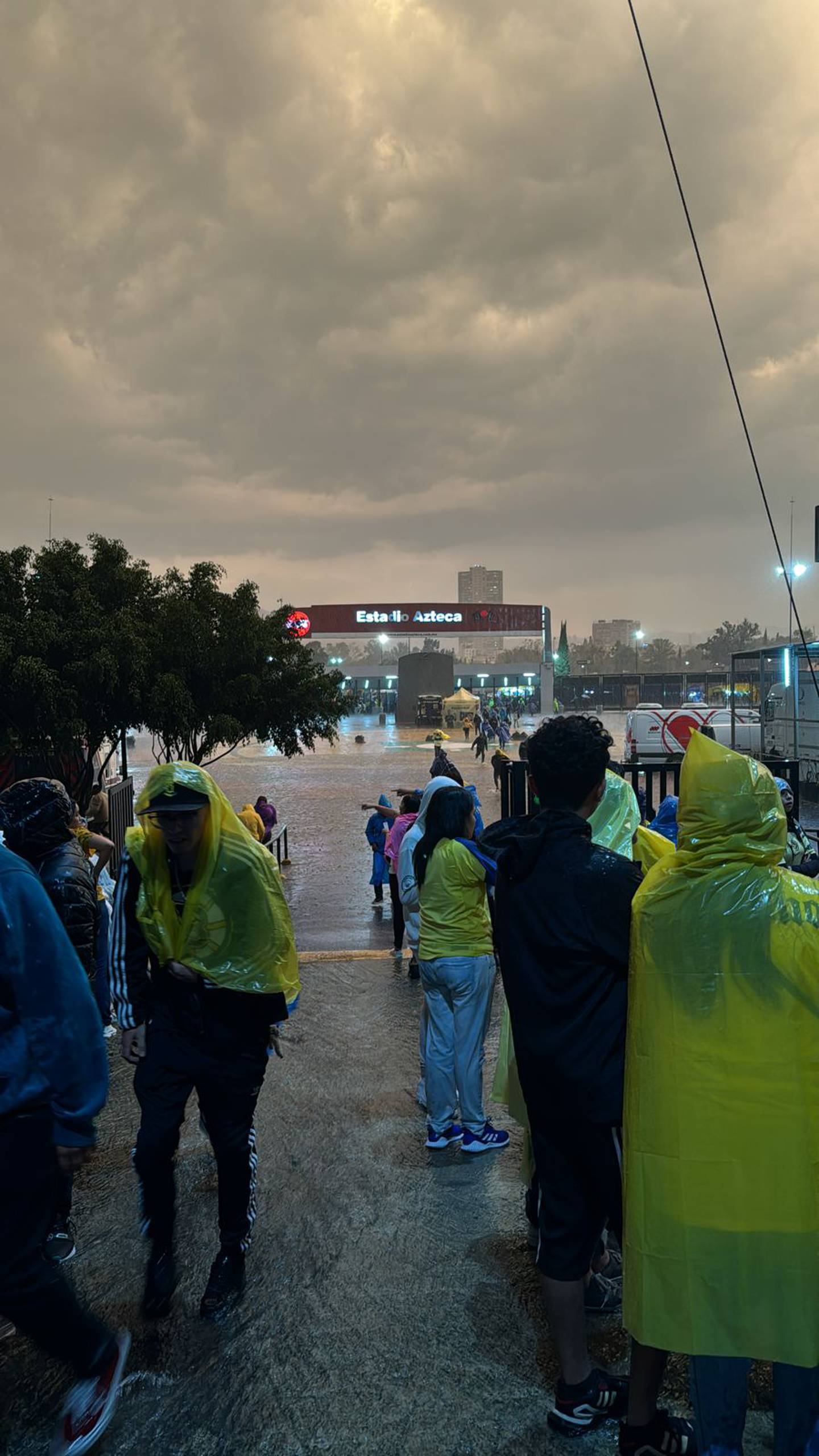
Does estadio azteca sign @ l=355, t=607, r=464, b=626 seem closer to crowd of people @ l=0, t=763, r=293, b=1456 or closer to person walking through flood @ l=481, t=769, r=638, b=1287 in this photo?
person walking through flood @ l=481, t=769, r=638, b=1287

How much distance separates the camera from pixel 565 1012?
7.25 feet

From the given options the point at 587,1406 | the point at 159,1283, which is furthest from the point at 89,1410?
the point at 587,1406

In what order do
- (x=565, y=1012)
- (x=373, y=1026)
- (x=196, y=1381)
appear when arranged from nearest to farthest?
(x=565, y=1012)
(x=196, y=1381)
(x=373, y=1026)

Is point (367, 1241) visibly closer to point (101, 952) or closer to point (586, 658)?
point (101, 952)

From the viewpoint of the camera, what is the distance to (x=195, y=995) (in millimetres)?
2881

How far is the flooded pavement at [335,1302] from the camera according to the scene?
2.34m

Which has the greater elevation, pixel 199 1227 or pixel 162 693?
pixel 162 693

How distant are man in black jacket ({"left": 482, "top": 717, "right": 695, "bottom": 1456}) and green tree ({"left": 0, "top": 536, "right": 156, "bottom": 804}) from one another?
8.35 meters

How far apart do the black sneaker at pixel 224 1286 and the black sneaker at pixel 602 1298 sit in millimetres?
1153

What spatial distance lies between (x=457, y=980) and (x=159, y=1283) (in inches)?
62.7

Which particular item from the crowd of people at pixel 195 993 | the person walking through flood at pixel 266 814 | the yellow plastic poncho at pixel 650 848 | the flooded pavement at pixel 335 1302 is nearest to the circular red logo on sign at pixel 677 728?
the person walking through flood at pixel 266 814

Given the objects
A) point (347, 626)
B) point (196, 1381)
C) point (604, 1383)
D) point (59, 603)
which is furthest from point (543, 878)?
point (347, 626)

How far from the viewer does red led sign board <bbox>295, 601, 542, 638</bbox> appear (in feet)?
220

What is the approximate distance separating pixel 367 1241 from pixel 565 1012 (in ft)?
5.35
